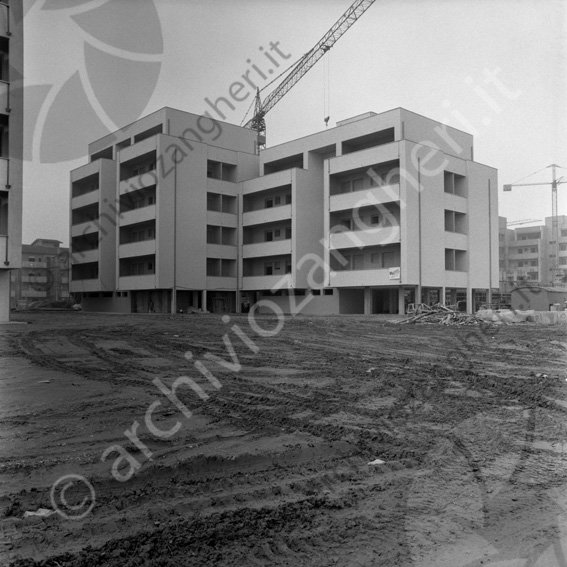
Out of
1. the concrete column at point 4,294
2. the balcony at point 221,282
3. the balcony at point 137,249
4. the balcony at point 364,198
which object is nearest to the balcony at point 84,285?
the balcony at point 137,249

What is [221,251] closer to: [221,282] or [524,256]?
[221,282]

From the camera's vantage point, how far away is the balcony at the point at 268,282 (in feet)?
168

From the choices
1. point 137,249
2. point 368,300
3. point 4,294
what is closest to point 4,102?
point 4,294

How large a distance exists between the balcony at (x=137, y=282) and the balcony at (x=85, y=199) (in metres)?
10.8

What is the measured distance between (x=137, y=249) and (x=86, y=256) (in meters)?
11.7

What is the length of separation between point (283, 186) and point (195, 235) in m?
9.52

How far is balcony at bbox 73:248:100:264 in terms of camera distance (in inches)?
2299

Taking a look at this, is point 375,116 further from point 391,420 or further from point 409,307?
point 391,420

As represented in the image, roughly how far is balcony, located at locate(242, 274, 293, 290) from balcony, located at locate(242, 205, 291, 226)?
17.6ft

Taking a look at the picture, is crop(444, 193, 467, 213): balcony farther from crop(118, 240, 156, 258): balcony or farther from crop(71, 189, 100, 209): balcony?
crop(71, 189, 100, 209): balcony

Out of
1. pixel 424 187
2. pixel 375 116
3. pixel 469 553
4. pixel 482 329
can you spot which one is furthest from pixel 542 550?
pixel 375 116

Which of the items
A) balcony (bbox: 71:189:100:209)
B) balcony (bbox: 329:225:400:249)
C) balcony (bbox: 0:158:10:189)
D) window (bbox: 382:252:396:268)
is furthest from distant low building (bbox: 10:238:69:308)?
balcony (bbox: 0:158:10:189)

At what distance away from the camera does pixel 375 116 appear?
46.8 meters

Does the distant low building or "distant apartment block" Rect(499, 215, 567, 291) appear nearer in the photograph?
the distant low building
